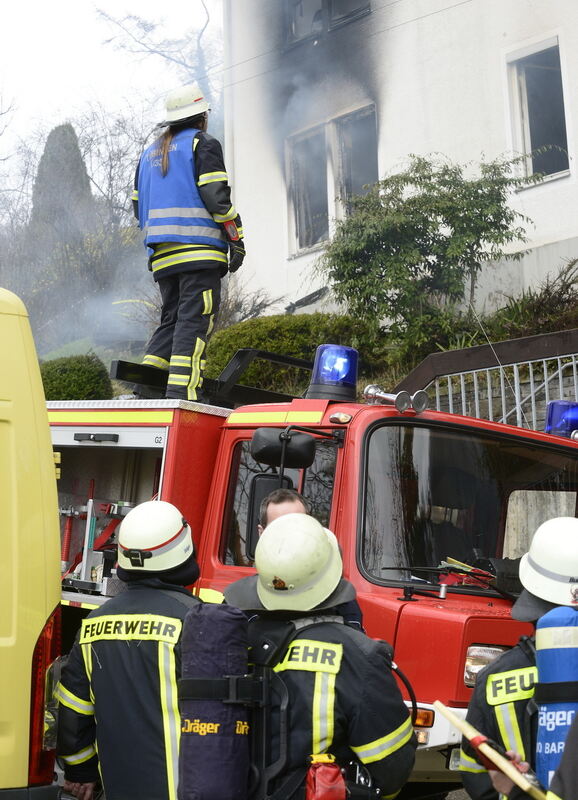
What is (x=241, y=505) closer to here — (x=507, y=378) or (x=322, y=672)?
(x=322, y=672)

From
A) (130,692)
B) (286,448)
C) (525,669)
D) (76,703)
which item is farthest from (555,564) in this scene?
(286,448)

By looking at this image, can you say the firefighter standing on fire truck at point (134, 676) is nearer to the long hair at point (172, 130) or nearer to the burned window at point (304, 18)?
the long hair at point (172, 130)

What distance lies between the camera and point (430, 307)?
1186cm

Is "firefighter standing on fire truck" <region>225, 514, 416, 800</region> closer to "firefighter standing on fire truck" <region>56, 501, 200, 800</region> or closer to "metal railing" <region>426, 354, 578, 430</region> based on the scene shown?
"firefighter standing on fire truck" <region>56, 501, 200, 800</region>

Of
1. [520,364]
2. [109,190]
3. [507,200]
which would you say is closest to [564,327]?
[520,364]

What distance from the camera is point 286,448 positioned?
4109 mm

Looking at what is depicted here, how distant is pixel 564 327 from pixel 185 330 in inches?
233

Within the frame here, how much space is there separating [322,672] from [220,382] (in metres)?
3.05

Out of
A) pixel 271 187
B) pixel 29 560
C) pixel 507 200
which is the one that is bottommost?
pixel 29 560

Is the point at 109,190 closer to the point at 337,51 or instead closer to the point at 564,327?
the point at 337,51

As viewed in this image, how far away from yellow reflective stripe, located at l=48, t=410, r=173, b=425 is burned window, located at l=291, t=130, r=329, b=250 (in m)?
10.3

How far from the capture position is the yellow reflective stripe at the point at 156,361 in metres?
5.85

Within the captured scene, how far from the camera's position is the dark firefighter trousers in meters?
5.52

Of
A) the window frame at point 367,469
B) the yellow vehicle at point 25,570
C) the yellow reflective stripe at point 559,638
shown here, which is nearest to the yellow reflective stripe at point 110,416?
the window frame at point 367,469
